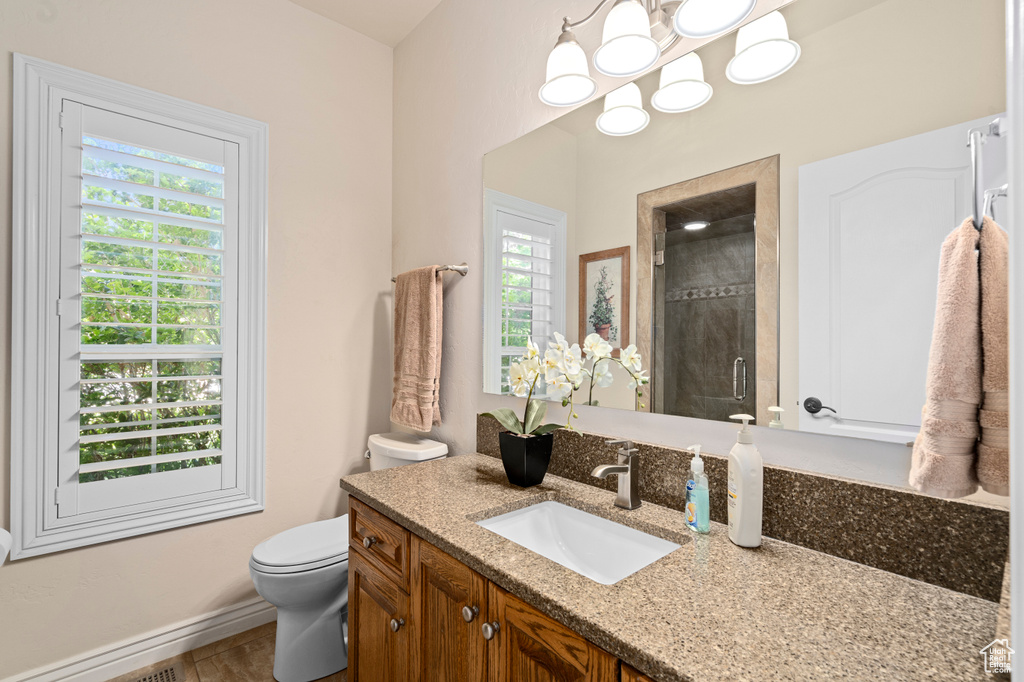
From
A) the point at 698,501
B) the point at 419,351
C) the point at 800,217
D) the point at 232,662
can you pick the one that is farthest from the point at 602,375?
the point at 232,662

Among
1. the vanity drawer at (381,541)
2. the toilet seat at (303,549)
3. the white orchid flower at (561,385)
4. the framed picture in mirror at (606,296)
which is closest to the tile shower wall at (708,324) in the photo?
the framed picture in mirror at (606,296)

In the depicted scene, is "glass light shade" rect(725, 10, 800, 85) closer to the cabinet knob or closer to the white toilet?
the cabinet knob

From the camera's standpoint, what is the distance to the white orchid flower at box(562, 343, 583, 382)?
4.35 ft

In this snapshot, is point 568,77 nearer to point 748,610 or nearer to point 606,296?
point 606,296

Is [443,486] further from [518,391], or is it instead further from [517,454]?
[518,391]

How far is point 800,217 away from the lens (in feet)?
3.22

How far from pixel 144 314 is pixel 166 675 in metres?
1.31

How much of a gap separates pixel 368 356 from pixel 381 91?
1.34 meters

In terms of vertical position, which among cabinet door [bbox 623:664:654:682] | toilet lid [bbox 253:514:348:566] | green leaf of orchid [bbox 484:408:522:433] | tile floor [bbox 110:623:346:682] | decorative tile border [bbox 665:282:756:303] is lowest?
tile floor [bbox 110:623:346:682]

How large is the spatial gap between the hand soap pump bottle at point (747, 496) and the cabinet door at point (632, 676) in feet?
1.32

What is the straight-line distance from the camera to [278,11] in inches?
81.3

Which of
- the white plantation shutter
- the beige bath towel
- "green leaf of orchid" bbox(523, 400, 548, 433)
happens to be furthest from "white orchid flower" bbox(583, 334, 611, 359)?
the white plantation shutter

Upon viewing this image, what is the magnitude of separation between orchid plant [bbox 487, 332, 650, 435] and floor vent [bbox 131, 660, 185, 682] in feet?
5.10

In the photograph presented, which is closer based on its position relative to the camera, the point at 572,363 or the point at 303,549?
the point at 572,363
